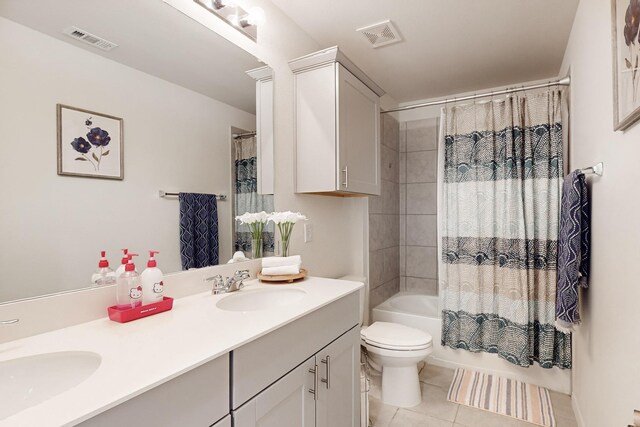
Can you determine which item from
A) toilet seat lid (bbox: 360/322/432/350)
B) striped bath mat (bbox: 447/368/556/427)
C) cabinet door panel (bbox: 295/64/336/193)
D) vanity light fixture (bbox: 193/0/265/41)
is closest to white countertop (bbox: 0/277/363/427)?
cabinet door panel (bbox: 295/64/336/193)

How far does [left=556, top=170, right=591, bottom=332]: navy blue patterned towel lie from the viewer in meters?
1.51

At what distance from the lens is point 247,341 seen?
0.88 m

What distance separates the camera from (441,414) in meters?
2.01

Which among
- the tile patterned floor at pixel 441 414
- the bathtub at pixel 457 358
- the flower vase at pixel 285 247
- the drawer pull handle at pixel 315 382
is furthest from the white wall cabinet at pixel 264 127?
the bathtub at pixel 457 358

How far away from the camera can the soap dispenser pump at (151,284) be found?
1097 millimetres

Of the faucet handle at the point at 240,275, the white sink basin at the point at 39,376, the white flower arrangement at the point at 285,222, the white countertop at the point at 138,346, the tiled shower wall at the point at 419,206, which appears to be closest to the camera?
the white countertop at the point at 138,346

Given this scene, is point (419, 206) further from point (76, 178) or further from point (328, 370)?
point (76, 178)

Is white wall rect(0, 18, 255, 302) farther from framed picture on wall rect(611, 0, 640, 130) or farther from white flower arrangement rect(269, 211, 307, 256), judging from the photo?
framed picture on wall rect(611, 0, 640, 130)

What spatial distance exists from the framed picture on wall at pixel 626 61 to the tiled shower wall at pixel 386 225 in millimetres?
1777

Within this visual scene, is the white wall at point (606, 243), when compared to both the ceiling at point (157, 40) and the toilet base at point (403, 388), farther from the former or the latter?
the ceiling at point (157, 40)

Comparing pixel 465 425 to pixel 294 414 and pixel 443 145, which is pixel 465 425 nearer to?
pixel 294 414

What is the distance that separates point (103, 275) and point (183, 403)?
56cm

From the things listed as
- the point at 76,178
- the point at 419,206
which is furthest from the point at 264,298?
the point at 419,206

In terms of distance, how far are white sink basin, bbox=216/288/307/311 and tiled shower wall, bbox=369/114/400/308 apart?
1414mm
